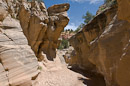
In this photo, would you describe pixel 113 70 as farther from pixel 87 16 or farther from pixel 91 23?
pixel 87 16

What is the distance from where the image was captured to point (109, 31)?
5652mm

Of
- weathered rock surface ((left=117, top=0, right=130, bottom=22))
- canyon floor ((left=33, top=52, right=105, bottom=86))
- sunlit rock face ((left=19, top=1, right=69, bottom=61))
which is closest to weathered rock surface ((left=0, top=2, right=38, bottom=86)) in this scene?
canyon floor ((left=33, top=52, right=105, bottom=86))

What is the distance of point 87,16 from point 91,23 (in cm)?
1680

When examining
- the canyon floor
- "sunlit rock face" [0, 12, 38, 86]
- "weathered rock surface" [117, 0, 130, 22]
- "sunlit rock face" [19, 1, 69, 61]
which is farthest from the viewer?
"sunlit rock face" [19, 1, 69, 61]

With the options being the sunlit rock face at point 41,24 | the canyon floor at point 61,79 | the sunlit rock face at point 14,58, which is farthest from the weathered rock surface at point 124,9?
the sunlit rock face at point 41,24

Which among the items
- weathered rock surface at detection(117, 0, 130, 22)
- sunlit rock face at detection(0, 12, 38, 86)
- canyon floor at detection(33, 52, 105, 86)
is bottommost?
canyon floor at detection(33, 52, 105, 86)

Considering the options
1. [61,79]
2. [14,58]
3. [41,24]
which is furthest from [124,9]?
[41,24]

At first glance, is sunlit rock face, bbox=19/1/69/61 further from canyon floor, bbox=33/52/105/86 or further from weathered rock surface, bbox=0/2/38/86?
weathered rock surface, bbox=0/2/38/86

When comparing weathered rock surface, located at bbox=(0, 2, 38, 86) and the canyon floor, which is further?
the canyon floor

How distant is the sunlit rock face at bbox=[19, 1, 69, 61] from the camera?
11.6 metres

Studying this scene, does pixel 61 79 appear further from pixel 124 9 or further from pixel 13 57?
pixel 124 9

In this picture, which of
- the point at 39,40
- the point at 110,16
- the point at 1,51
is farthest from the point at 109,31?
the point at 39,40

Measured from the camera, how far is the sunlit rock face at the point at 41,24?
38.1 ft

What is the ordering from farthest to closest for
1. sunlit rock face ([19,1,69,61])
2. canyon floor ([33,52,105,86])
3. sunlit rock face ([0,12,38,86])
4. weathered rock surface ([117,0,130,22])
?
sunlit rock face ([19,1,69,61]) → canyon floor ([33,52,105,86]) → sunlit rock face ([0,12,38,86]) → weathered rock surface ([117,0,130,22])
